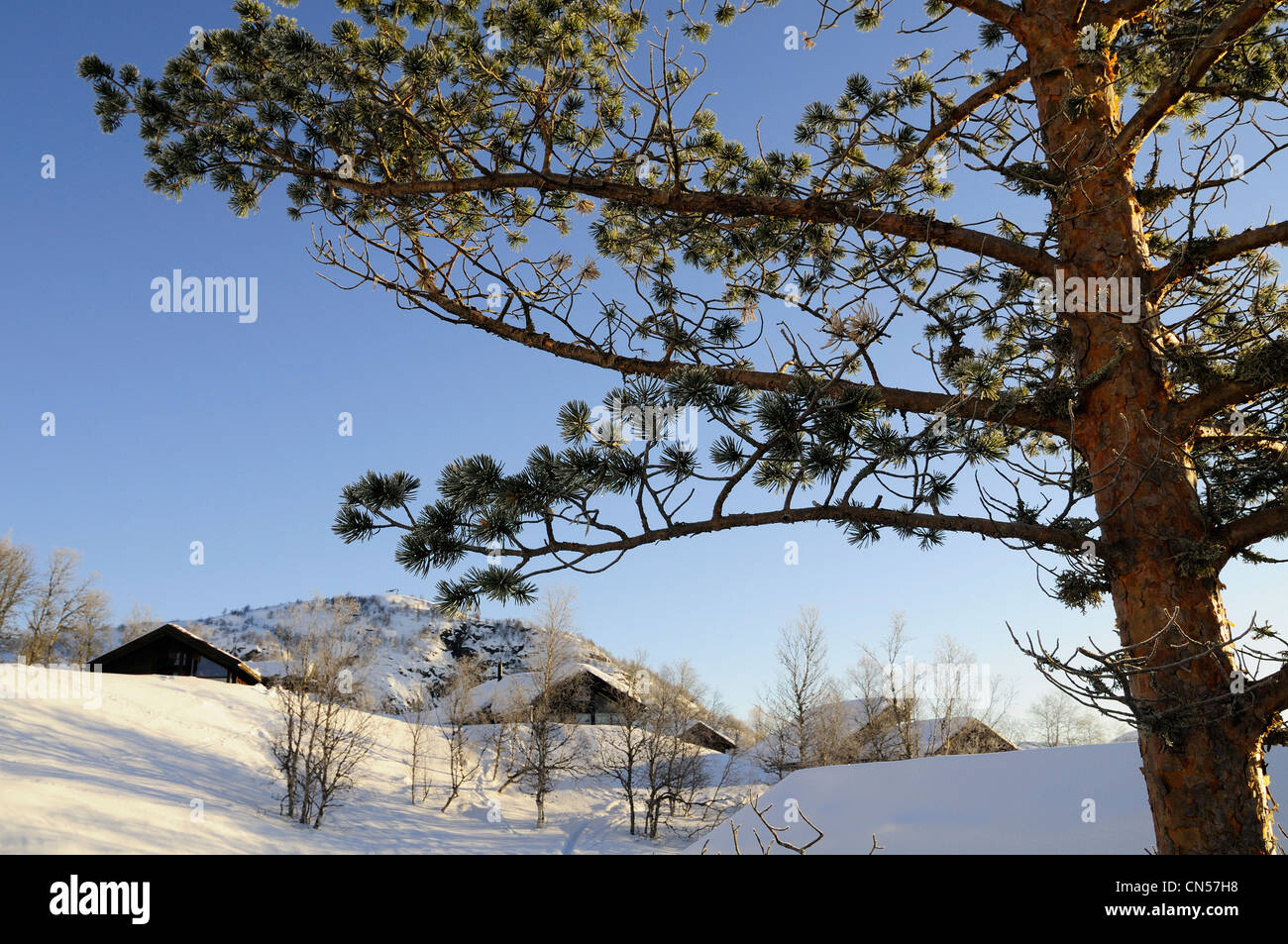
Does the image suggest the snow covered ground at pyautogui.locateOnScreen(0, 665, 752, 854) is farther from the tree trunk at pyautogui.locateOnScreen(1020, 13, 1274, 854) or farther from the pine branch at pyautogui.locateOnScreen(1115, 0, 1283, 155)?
the pine branch at pyautogui.locateOnScreen(1115, 0, 1283, 155)

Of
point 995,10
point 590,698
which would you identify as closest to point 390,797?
point 590,698

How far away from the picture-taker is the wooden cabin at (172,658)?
31.9 m

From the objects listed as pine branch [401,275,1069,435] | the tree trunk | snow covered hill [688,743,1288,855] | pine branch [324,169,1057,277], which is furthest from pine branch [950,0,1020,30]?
snow covered hill [688,743,1288,855]

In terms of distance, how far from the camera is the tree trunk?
2869mm

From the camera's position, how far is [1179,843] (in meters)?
2.88

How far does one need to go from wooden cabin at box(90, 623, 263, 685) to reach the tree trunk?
35.7 metres

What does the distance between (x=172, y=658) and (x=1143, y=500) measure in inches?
1503

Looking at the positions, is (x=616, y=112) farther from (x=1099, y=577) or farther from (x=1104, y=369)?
(x=1099, y=577)

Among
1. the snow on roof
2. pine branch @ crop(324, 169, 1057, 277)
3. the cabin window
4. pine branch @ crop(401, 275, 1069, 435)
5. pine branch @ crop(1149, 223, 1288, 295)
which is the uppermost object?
pine branch @ crop(324, 169, 1057, 277)

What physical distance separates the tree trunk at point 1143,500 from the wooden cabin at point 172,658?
117 feet

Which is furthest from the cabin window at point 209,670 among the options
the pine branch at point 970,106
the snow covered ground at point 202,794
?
the pine branch at point 970,106
